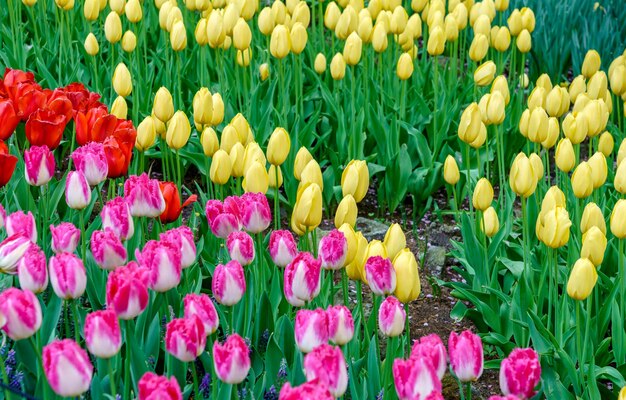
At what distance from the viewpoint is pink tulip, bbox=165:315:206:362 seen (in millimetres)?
1695

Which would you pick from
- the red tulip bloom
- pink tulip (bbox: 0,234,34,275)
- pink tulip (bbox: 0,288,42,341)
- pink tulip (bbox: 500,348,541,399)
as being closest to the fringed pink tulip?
the red tulip bloom

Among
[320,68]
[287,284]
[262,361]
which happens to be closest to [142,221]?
[262,361]

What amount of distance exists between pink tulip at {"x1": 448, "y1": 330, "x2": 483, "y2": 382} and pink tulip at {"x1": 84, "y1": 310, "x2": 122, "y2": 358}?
60cm

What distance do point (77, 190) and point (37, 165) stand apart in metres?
0.24

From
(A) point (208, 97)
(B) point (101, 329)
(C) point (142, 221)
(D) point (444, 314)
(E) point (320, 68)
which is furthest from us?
(E) point (320, 68)

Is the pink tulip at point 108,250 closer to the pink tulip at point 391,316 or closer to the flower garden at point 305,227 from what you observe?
the flower garden at point 305,227

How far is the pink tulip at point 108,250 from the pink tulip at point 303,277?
36cm

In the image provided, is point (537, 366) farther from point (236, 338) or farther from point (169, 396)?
point (169, 396)

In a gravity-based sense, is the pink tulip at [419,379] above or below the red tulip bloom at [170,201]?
above

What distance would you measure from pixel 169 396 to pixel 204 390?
2.77 ft

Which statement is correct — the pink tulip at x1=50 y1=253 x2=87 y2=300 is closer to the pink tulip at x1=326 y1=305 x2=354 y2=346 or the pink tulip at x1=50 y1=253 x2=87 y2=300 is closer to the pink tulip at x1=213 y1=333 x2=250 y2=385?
the pink tulip at x1=213 y1=333 x2=250 y2=385

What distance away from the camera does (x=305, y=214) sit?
7.41 feet

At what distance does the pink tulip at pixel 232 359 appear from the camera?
5.45 feet

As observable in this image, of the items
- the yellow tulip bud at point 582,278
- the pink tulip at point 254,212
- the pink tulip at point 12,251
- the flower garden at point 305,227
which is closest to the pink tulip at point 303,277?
the flower garden at point 305,227
